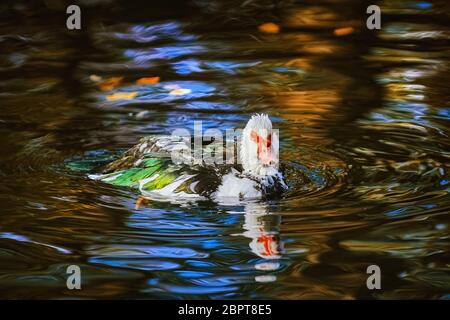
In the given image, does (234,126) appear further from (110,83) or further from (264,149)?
(110,83)

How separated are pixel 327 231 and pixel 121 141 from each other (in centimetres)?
269

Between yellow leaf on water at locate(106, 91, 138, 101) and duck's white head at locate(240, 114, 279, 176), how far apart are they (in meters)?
2.54

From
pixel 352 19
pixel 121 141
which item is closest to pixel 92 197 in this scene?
pixel 121 141

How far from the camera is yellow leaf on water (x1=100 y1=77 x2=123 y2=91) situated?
9.58m

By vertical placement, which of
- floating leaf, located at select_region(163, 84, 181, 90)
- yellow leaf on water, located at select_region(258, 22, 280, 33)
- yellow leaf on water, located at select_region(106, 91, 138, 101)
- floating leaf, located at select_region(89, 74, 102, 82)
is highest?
yellow leaf on water, located at select_region(258, 22, 280, 33)

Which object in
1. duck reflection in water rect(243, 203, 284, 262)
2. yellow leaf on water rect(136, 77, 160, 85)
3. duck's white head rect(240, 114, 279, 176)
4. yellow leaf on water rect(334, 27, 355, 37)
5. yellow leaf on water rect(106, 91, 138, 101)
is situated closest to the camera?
duck reflection in water rect(243, 203, 284, 262)

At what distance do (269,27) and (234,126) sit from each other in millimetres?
2961

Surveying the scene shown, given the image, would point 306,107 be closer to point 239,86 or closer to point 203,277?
point 239,86

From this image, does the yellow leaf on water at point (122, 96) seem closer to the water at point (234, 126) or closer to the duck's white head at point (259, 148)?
the water at point (234, 126)

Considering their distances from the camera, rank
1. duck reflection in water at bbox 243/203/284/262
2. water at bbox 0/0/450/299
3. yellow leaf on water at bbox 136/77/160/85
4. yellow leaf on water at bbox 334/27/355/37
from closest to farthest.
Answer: water at bbox 0/0/450/299 < duck reflection in water at bbox 243/203/284/262 < yellow leaf on water at bbox 136/77/160/85 < yellow leaf on water at bbox 334/27/355/37

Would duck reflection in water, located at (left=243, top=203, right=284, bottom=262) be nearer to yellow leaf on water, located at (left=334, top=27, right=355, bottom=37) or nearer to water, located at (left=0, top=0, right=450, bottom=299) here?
water, located at (left=0, top=0, right=450, bottom=299)

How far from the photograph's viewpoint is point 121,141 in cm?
823

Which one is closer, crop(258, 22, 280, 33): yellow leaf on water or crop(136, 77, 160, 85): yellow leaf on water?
crop(136, 77, 160, 85): yellow leaf on water

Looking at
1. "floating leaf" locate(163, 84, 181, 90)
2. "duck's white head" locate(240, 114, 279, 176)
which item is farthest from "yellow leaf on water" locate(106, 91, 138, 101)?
"duck's white head" locate(240, 114, 279, 176)
